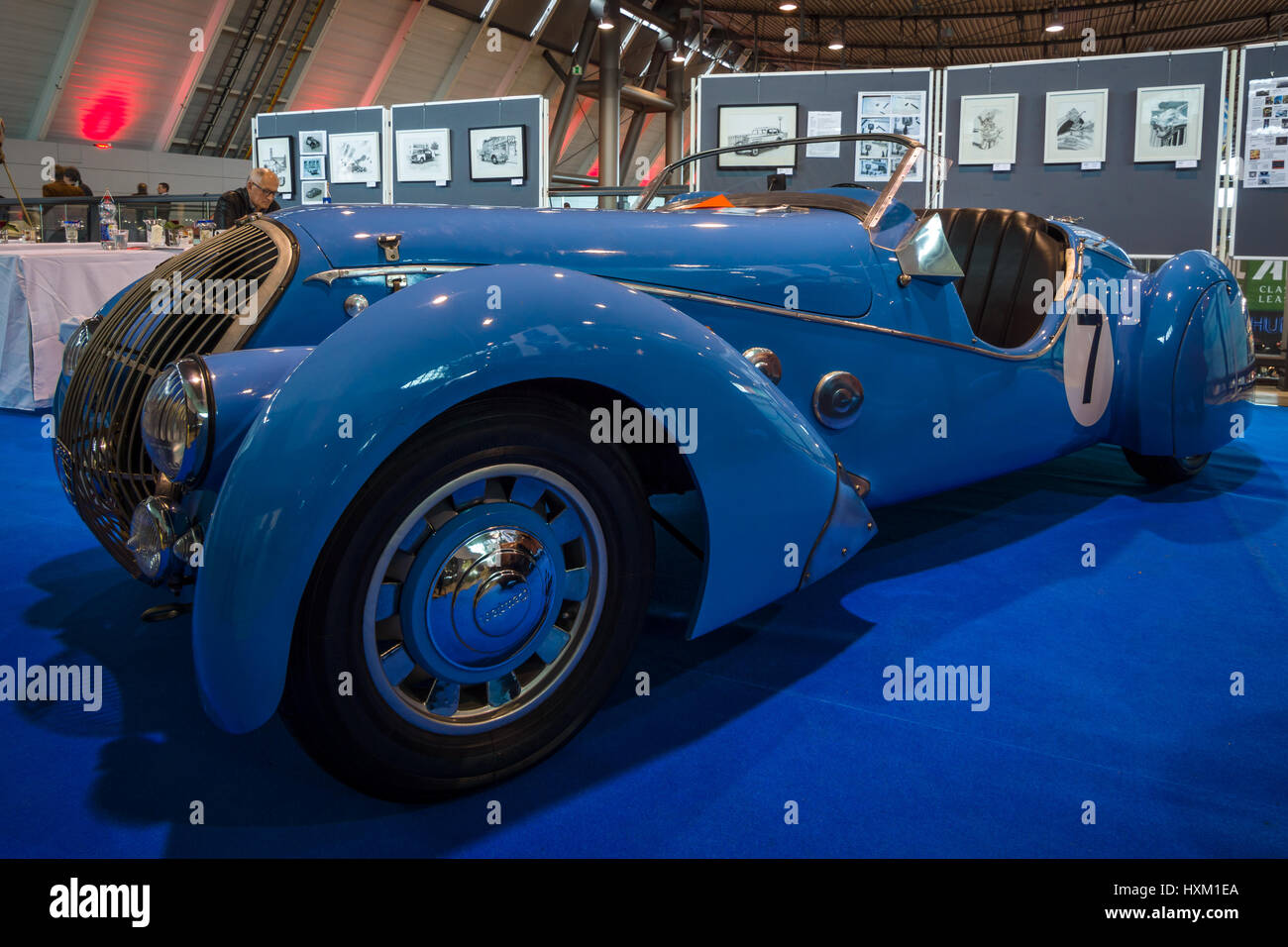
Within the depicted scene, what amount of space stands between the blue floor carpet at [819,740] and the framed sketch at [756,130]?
5.63 meters

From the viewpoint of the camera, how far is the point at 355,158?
8797 millimetres

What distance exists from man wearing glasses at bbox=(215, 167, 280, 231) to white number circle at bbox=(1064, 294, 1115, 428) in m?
4.61

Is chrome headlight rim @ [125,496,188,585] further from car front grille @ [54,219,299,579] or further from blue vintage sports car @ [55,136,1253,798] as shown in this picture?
car front grille @ [54,219,299,579]

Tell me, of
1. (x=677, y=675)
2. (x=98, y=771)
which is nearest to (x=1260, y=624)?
(x=677, y=675)

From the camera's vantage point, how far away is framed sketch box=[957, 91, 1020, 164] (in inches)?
284

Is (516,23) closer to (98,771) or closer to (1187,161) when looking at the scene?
(1187,161)

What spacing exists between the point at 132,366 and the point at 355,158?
7619 mm

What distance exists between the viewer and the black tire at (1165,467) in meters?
3.80

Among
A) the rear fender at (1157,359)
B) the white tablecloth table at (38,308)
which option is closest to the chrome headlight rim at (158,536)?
the rear fender at (1157,359)

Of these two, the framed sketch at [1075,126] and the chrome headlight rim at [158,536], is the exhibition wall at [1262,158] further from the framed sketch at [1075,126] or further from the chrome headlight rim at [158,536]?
the chrome headlight rim at [158,536]

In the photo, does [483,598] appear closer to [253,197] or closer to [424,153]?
[253,197]

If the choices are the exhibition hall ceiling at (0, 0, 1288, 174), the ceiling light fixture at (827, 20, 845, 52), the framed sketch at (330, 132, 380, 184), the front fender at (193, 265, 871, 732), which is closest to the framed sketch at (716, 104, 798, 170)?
the exhibition hall ceiling at (0, 0, 1288, 174)

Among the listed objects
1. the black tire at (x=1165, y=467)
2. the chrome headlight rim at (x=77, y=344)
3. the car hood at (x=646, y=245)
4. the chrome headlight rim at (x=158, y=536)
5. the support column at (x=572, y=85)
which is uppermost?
the support column at (x=572, y=85)

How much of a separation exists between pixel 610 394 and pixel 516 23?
1738 centimetres
